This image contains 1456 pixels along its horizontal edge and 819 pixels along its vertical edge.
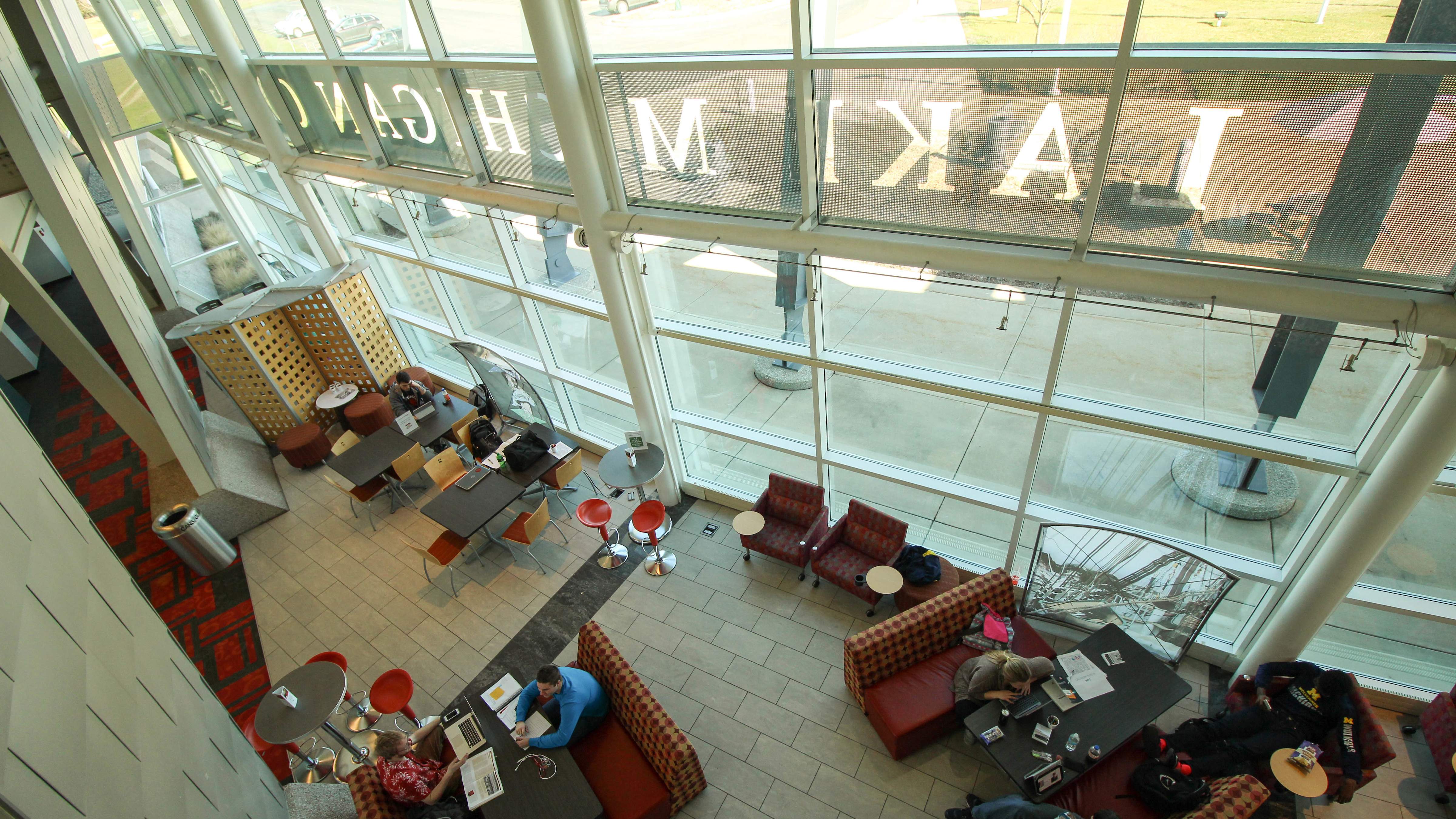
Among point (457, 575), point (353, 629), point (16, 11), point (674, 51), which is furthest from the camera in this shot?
point (16, 11)

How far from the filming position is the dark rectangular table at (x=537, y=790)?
4.51 meters

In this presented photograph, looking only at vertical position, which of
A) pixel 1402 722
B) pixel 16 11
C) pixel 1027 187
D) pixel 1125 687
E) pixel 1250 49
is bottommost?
pixel 1402 722

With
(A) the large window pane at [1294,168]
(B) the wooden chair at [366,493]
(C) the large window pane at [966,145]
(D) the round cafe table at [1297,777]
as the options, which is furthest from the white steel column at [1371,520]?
(B) the wooden chair at [366,493]

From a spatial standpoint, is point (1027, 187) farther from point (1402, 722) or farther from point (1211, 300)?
point (1402, 722)

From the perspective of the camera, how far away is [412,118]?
702cm

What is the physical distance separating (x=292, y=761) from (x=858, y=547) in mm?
5576

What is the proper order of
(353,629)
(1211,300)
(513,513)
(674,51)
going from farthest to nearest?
(513,513)
(353,629)
(674,51)
(1211,300)

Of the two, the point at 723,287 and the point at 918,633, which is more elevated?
the point at 723,287

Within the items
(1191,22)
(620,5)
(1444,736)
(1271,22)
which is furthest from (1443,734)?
(620,5)

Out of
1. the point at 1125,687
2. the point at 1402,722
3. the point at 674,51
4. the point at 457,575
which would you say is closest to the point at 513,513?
the point at 457,575

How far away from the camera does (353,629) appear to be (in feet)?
22.7

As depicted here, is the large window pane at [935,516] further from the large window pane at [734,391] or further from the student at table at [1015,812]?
the student at table at [1015,812]

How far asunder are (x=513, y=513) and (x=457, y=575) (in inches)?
41.6

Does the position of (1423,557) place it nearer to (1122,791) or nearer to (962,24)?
(1122,791)
